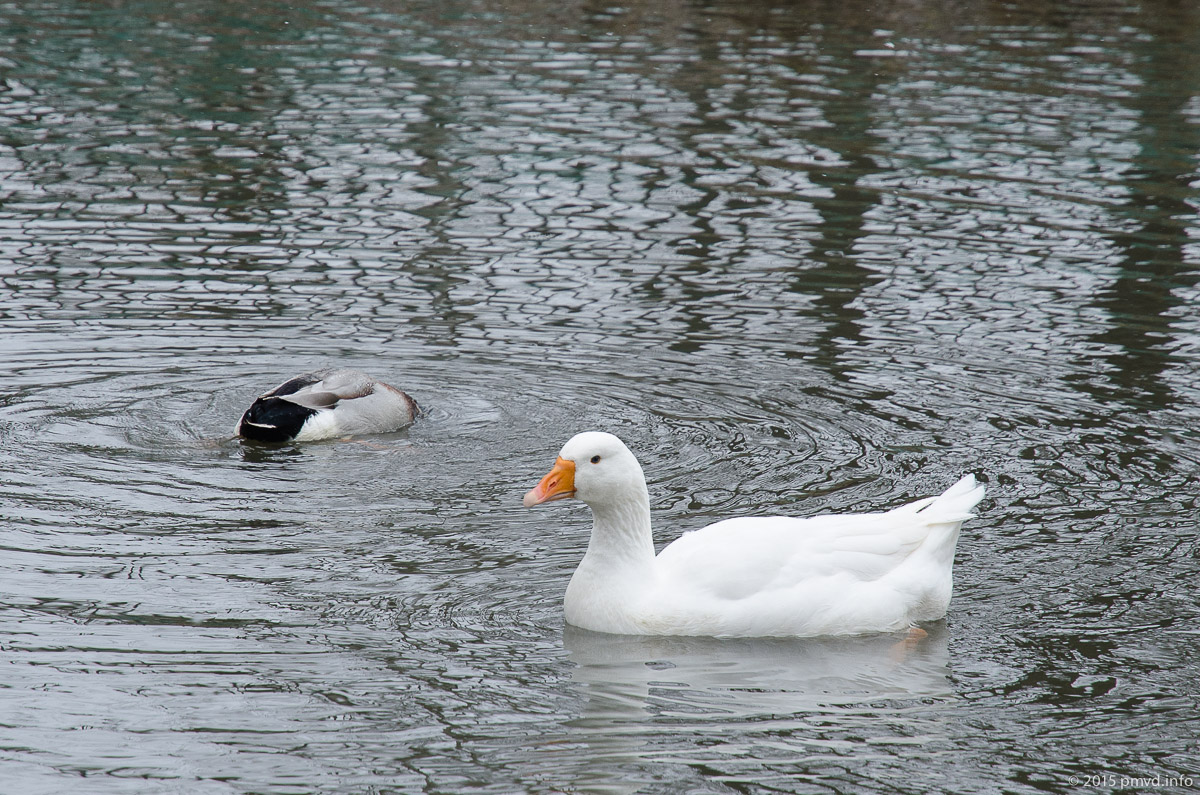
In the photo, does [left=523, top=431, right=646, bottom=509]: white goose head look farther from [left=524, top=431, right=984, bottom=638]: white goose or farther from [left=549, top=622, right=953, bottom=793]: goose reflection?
[left=549, top=622, right=953, bottom=793]: goose reflection

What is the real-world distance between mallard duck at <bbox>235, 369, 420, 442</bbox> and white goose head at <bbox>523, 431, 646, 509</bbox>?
3.28 m

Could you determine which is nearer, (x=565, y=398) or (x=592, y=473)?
(x=592, y=473)

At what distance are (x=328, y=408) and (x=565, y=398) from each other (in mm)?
1701

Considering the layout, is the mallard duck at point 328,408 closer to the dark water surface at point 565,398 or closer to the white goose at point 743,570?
the dark water surface at point 565,398

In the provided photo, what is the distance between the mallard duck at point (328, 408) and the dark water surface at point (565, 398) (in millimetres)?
153

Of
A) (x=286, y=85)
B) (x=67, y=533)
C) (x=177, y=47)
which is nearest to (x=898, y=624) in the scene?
(x=67, y=533)

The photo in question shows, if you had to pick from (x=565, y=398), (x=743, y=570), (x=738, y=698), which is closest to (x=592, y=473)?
(x=743, y=570)

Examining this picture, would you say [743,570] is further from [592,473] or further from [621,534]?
[592,473]

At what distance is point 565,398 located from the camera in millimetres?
10781

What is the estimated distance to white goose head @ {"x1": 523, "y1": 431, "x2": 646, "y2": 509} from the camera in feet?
24.0

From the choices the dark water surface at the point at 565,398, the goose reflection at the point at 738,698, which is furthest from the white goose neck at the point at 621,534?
the dark water surface at the point at 565,398

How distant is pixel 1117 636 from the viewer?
720cm

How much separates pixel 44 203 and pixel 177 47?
→ 9.37 meters

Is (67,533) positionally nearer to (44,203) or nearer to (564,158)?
(44,203)
